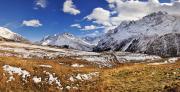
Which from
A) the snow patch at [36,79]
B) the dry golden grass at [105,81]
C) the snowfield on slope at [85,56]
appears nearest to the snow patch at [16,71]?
the dry golden grass at [105,81]

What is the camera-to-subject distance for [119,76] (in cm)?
4647

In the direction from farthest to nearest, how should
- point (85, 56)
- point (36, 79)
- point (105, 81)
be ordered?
point (85, 56), point (105, 81), point (36, 79)

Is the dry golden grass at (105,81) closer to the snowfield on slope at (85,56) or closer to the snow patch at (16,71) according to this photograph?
the snow patch at (16,71)

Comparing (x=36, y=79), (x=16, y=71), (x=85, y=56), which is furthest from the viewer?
(x=85, y=56)

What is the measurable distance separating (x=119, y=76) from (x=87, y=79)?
5573 millimetres

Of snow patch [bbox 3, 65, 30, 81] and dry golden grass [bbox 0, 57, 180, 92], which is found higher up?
snow patch [bbox 3, 65, 30, 81]

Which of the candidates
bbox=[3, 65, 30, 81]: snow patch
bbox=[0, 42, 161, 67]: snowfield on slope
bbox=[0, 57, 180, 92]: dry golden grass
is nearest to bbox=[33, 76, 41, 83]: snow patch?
bbox=[0, 57, 180, 92]: dry golden grass

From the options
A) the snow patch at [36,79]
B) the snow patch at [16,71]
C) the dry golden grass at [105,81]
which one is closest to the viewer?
the dry golden grass at [105,81]

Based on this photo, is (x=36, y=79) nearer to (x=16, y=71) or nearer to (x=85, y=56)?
(x=16, y=71)

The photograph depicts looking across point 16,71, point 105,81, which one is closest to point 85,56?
point 105,81

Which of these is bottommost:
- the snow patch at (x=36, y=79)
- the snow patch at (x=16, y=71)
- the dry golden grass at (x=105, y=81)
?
the dry golden grass at (x=105, y=81)

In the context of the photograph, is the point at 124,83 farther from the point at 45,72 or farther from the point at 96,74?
the point at 45,72

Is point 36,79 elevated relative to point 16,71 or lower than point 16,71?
lower

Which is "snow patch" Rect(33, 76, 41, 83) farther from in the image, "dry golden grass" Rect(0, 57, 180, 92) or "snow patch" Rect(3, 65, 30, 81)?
"snow patch" Rect(3, 65, 30, 81)
